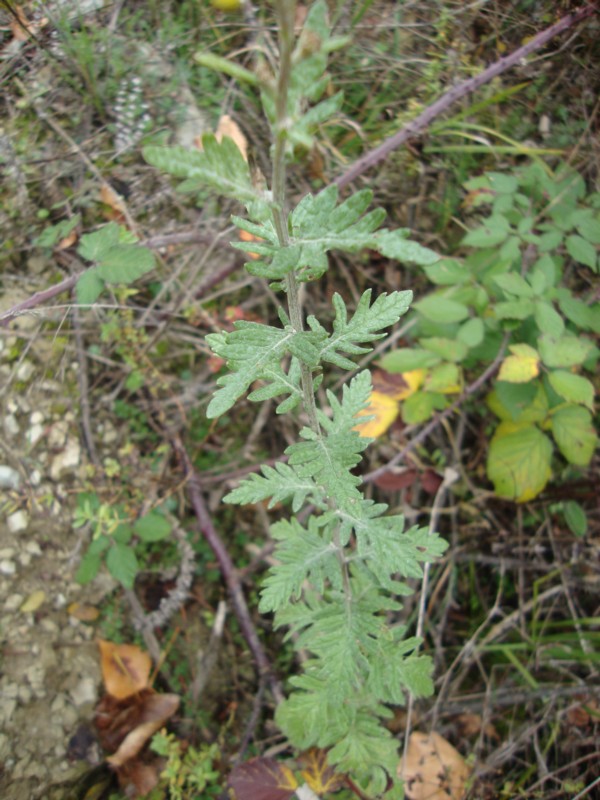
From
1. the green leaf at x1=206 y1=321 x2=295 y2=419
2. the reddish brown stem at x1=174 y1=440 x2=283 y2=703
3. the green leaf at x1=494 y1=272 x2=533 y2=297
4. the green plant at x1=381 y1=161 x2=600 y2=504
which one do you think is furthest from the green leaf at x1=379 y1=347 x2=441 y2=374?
the green leaf at x1=206 y1=321 x2=295 y2=419

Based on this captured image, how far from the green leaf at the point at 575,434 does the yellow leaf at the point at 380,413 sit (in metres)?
0.68

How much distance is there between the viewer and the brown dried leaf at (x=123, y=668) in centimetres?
231

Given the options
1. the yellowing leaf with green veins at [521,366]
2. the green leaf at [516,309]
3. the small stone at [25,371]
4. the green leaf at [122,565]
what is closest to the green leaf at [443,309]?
the green leaf at [516,309]

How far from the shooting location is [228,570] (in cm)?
254

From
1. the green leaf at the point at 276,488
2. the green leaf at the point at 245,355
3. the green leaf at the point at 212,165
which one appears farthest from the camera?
the green leaf at the point at 276,488

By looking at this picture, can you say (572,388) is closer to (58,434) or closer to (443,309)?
(443,309)

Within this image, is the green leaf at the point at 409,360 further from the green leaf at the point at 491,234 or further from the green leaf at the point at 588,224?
the green leaf at the point at 588,224

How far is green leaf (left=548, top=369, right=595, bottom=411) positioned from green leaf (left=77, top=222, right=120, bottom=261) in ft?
5.91

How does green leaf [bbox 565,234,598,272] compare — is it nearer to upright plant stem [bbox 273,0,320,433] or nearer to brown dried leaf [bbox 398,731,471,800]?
upright plant stem [bbox 273,0,320,433]

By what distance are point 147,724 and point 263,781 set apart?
623 millimetres

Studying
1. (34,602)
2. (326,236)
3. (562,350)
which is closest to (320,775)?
(34,602)

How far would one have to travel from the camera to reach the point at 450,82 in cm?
270

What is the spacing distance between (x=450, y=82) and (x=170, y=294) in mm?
1710

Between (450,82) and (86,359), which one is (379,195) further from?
(86,359)
